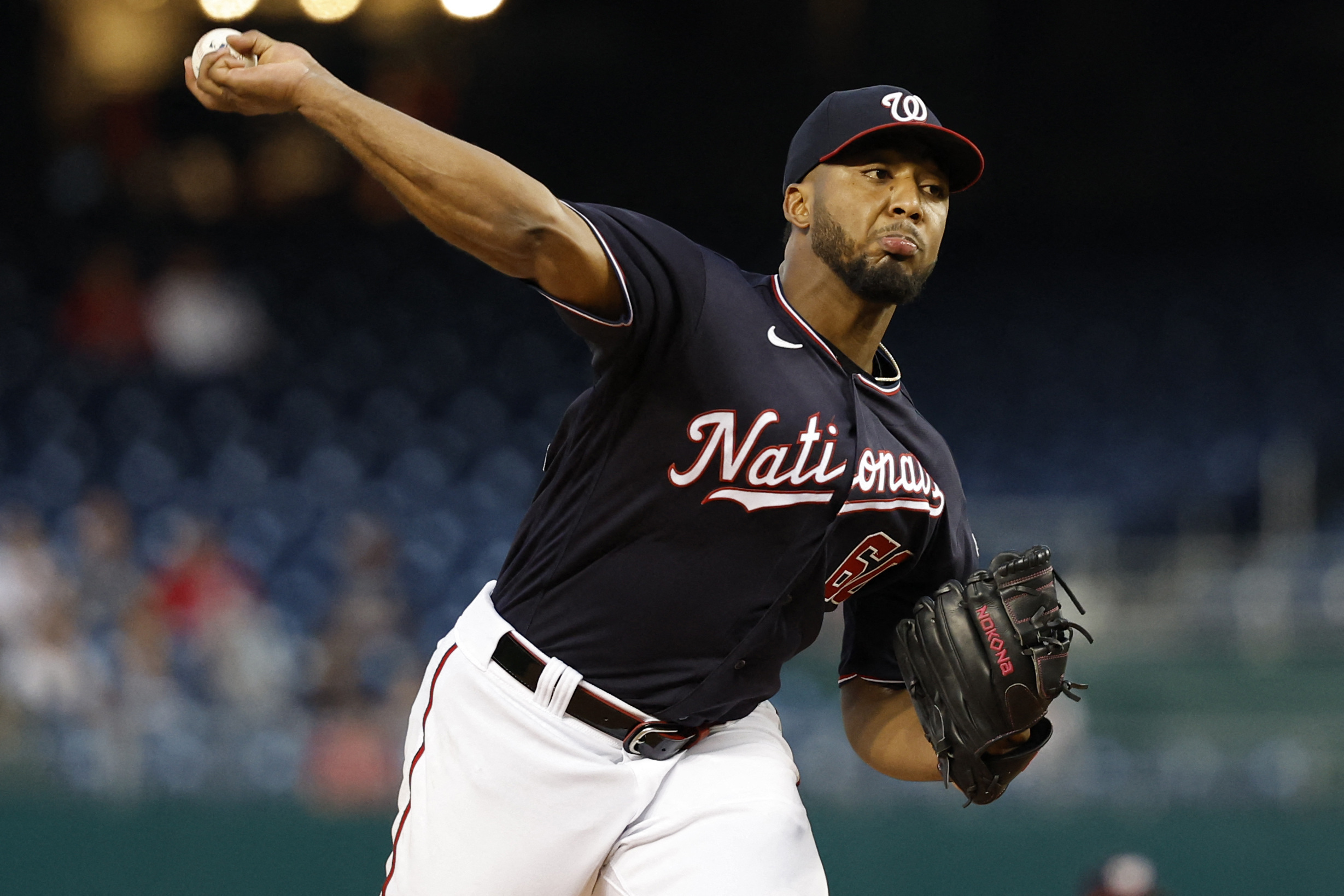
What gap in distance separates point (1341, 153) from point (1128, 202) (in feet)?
4.62

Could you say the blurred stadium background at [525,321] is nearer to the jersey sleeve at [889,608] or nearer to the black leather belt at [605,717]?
the jersey sleeve at [889,608]

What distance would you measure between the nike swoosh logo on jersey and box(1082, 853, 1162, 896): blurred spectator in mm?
1672

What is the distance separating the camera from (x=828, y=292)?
7.29ft

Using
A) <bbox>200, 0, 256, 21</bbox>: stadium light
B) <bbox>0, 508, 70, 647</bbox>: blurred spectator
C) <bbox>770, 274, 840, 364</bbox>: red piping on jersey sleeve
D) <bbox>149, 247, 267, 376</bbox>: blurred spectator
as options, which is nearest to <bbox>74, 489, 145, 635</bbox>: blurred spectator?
<bbox>0, 508, 70, 647</bbox>: blurred spectator

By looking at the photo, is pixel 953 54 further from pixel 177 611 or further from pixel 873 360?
pixel 873 360

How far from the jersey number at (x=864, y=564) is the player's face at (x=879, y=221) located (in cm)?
39

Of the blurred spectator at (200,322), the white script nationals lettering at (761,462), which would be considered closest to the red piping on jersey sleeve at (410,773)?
the white script nationals lettering at (761,462)

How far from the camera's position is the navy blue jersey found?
1974 mm

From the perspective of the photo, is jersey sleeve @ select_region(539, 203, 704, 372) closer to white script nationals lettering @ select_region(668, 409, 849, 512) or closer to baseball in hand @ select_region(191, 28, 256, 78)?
white script nationals lettering @ select_region(668, 409, 849, 512)

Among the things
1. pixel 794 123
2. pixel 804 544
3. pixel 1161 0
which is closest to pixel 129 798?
pixel 804 544

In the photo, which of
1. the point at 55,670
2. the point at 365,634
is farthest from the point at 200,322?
the point at 365,634

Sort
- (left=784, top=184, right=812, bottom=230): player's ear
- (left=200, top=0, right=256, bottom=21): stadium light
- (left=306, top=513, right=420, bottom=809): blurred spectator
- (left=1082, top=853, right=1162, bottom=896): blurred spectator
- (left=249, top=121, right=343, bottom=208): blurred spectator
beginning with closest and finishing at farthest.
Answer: (left=784, top=184, right=812, bottom=230): player's ear
(left=1082, top=853, right=1162, bottom=896): blurred spectator
(left=306, top=513, right=420, bottom=809): blurred spectator
(left=200, top=0, right=256, bottom=21): stadium light
(left=249, top=121, right=343, bottom=208): blurred spectator

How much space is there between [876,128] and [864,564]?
70 centimetres

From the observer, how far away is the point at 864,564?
227 cm
